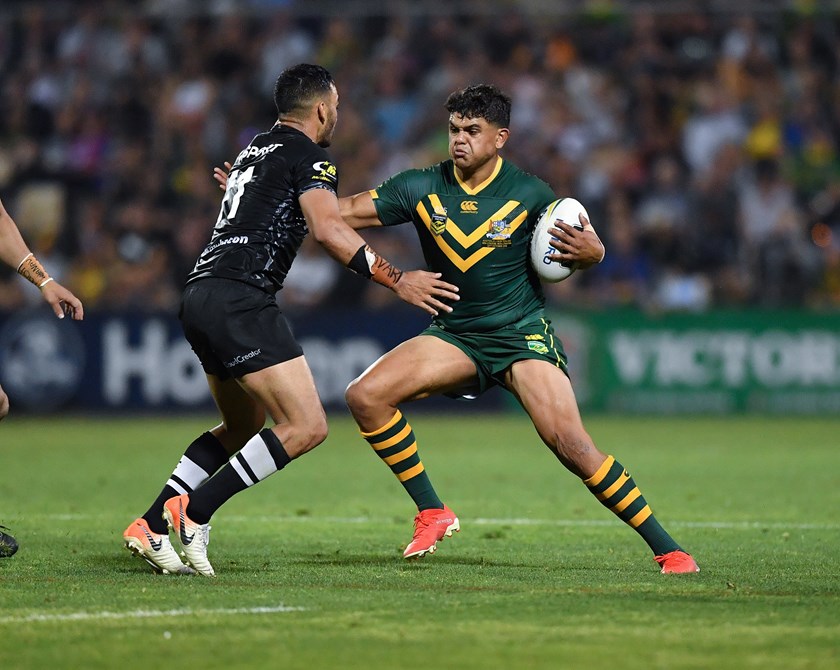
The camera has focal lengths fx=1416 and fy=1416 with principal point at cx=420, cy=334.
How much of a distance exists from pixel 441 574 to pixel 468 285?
5.50ft

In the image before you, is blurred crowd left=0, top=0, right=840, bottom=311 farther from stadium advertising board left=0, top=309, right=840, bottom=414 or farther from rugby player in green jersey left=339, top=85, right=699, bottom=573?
rugby player in green jersey left=339, top=85, right=699, bottom=573

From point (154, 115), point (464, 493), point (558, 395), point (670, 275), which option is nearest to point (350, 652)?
point (558, 395)

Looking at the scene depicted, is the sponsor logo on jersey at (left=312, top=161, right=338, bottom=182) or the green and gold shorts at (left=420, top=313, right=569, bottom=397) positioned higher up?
the sponsor logo on jersey at (left=312, top=161, right=338, bottom=182)

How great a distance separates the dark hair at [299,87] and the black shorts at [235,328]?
3.15 feet

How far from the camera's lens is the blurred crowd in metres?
18.1

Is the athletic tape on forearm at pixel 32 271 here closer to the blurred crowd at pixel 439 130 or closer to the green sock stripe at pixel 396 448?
the green sock stripe at pixel 396 448

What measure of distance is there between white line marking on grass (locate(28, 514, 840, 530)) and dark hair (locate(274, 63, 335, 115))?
10.00 feet

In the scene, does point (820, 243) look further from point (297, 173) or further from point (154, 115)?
point (297, 173)

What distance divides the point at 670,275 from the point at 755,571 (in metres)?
11.6

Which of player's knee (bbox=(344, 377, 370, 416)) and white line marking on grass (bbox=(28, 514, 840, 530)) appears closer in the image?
player's knee (bbox=(344, 377, 370, 416))

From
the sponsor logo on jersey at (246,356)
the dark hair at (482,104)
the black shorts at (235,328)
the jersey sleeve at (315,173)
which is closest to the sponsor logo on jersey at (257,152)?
the jersey sleeve at (315,173)

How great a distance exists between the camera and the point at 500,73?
65.4 feet

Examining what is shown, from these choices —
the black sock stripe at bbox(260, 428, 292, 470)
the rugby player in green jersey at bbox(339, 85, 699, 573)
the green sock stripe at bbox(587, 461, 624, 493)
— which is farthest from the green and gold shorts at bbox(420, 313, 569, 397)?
the black sock stripe at bbox(260, 428, 292, 470)

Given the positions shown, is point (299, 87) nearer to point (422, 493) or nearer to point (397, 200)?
point (397, 200)
